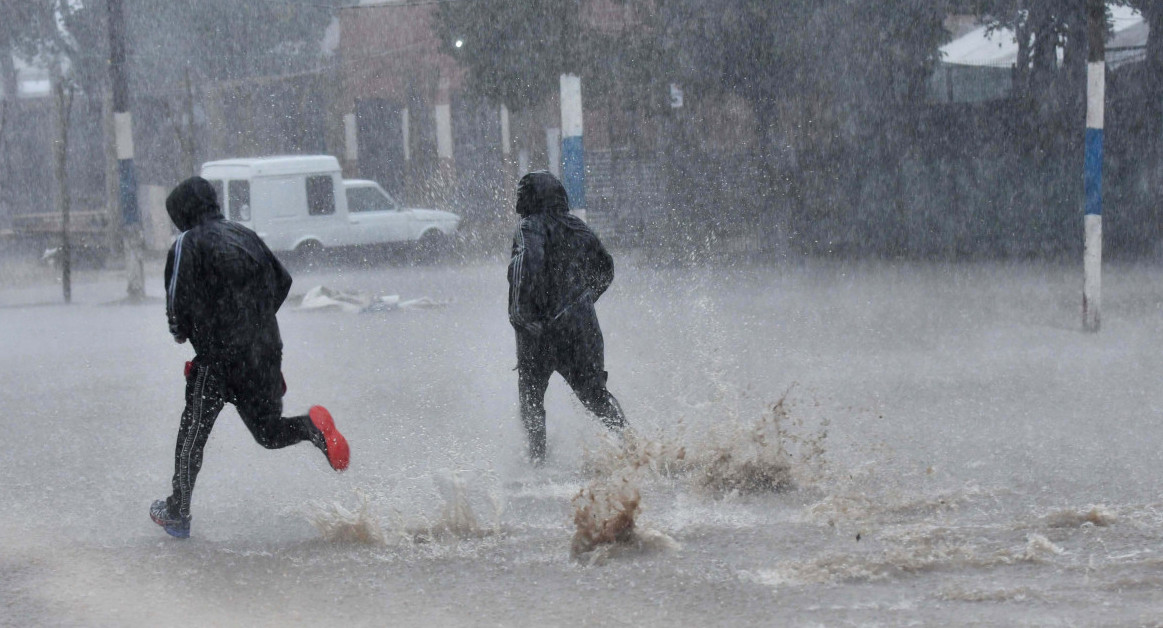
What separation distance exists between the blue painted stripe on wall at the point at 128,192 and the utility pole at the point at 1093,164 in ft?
38.8

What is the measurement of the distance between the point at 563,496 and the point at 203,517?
62.8 inches

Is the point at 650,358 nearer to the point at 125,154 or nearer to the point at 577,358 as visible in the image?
the point at 577,358

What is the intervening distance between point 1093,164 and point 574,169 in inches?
170

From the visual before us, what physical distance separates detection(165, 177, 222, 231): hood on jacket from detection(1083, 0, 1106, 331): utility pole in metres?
7.80

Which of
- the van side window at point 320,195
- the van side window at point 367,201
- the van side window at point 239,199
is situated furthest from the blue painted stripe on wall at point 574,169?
the van side window at point 367,201

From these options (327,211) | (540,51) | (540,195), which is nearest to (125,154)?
(327,211)

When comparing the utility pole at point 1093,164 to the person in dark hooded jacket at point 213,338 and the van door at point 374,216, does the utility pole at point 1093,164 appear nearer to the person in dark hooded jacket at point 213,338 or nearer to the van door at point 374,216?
the person in dark hooded jacket at point 213,338

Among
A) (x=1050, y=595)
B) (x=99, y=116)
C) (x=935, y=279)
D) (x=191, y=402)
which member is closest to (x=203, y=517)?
(x=191, y=402)

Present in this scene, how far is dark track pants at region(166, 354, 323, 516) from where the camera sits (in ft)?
17.6

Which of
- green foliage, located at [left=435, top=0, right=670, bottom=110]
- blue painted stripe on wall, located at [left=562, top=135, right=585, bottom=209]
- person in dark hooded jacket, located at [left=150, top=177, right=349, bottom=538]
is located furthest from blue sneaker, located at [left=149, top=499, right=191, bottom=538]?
green foliage, located at [left=435, top=0, right=670, bottom=110]

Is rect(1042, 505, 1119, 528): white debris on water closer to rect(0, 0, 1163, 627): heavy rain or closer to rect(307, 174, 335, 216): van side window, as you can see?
rect(0, 0, 1163, 627): heavy rain

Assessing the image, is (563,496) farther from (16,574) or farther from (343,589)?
(16,574)

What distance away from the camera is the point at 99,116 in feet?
131

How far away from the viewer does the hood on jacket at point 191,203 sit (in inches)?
211
